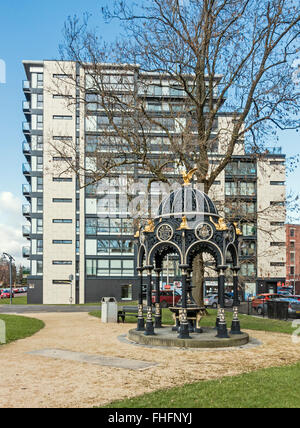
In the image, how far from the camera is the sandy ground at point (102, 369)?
742 cm

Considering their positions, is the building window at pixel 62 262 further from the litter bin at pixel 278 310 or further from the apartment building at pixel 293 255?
the apartment building at pixel 293 255

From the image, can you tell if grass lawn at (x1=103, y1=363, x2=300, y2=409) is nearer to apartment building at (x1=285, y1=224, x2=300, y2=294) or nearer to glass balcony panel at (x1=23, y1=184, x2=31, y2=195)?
glass balcony panel at (x1=23, y1=184, x2=31, y2=195)

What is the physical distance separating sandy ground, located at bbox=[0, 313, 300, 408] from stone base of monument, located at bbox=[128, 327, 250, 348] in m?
0.58

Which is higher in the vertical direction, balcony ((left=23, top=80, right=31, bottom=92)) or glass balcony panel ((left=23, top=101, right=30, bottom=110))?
balcony ((left=23, top=80, right=31, bottom=92))

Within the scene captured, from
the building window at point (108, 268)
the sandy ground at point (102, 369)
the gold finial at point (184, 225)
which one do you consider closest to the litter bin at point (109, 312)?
the sandy ground at point (102, 369)

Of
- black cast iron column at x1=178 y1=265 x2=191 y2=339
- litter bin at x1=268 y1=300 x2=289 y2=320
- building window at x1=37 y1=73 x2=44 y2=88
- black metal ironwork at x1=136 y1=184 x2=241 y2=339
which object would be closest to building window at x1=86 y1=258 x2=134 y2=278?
building window at x1=37 y1=73 x2=44 y2=88

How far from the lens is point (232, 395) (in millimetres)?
7129

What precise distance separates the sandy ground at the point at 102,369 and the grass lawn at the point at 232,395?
55 cm

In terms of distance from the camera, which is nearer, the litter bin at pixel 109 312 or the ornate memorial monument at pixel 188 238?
the ornate memorial monument at pixel 188 238

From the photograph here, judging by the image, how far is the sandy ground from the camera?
7418 mm

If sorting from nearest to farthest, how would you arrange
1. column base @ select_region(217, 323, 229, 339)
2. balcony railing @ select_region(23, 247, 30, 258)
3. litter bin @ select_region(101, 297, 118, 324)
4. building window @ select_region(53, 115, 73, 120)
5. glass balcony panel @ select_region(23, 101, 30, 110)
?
column base @ select_region(217, 323, 229, 339)
litter bin @ select_region(101, 297, 118, 324)
building window @ select_region(53, 115, 73, 120)
balcony railing @ select_region(23, 247, 30, 258)
glass balcony panel @ select_region(23, 101, 30, 110)
